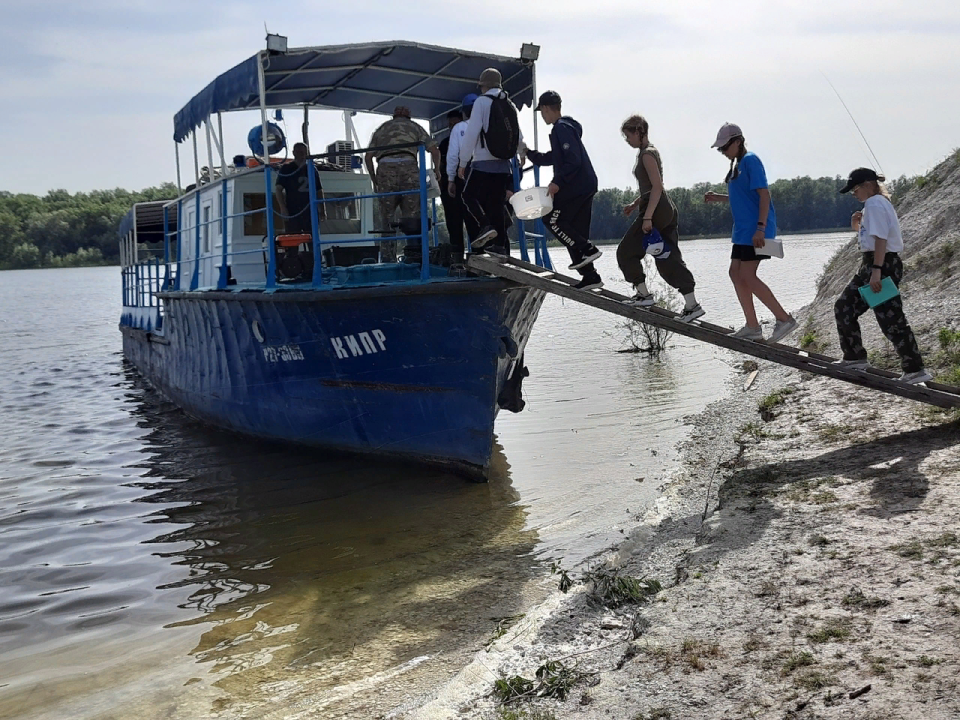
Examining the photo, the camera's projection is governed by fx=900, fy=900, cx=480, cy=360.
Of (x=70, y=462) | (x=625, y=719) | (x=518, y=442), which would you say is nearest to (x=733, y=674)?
(x=625, y=719)

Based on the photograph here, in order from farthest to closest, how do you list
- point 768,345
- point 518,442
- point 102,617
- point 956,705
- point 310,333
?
point 518,442 < point 310,333 < point 768,345 < point 102,617 < point 956,705

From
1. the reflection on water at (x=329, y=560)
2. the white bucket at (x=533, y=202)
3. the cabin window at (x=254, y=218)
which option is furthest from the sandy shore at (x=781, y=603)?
the cabin window at (x=254, y=218)

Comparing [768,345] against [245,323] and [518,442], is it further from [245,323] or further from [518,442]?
[245,323]

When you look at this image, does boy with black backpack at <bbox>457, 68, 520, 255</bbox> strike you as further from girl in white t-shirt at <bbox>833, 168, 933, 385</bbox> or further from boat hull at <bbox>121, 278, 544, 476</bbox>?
girl in white t-shirt at <bbox>833, 168, 933, 385</bbox>

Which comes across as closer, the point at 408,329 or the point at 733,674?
the point at 733,674

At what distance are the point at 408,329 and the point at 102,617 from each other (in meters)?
3.40

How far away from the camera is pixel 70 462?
430 inches

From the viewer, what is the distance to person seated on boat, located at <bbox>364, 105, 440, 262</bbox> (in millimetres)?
8867

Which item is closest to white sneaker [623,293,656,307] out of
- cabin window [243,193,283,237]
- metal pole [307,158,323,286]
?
metal pole [307,158,323,286]

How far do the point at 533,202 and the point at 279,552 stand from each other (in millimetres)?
3453

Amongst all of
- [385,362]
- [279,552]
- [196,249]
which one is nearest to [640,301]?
[385,362]

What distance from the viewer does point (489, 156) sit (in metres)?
7.69

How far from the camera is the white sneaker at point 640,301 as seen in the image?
732 centimetres

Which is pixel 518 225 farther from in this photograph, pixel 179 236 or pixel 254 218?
pixel 179 236
